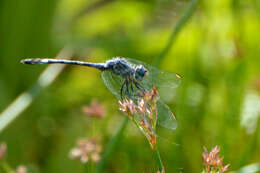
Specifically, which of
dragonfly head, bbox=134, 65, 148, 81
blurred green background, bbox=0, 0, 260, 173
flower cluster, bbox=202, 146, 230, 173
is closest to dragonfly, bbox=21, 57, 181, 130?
dragonfly head, bbox=134, 65, 148, 81

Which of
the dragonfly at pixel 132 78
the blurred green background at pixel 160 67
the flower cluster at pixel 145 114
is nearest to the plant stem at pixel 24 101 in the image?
the blurred green background at pixel 160 67

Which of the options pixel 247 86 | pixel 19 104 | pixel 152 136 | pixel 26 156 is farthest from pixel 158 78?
pixel 26 156

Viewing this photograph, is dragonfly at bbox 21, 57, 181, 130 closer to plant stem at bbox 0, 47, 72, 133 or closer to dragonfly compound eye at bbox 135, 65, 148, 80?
dragonfly compound eye at bbox 135, 65, 148, 80

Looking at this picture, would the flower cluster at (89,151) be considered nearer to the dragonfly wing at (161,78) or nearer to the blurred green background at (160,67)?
the dragonfly wing at (161,78)

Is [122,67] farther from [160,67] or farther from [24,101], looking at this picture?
[160,67]

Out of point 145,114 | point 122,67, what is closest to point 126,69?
point 122,67

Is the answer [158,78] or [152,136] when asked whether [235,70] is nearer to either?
[158,78]
